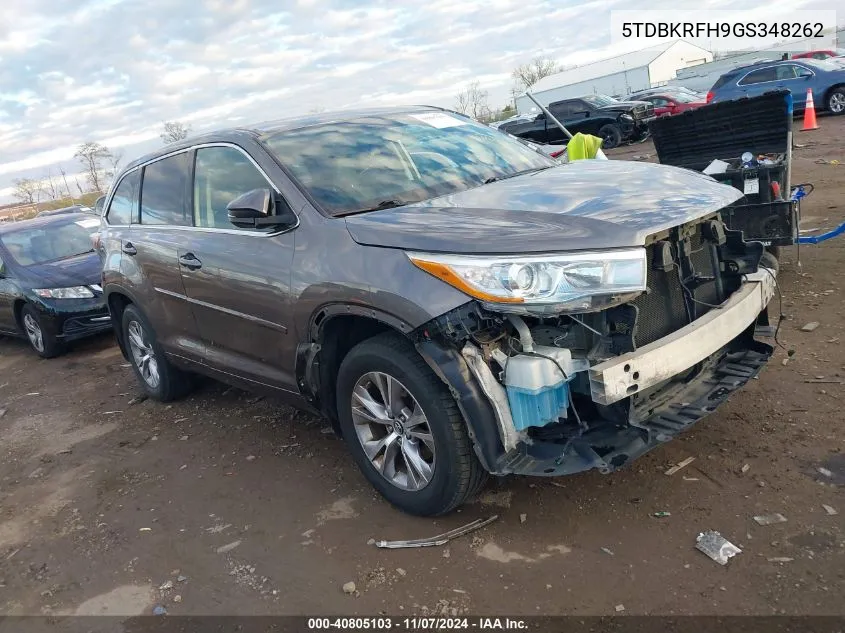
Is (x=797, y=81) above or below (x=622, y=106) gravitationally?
below

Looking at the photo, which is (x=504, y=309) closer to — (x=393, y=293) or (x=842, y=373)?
(x=393, y=293)

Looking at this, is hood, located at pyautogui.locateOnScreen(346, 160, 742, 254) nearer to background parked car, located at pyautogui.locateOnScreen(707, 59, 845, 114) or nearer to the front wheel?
background parked car, located at pyautogui.locateOnScreen(707, 59, 845, 114)

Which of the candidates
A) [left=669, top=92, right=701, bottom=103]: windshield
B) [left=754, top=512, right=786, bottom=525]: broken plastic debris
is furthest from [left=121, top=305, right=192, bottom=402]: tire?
[left=669, top=92, right=701, bottom=103]: windshield

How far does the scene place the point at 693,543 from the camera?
9.32 feet

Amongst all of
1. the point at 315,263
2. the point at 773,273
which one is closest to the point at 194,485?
the point at 315,263

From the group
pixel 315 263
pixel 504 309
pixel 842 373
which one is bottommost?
pixel 842 373

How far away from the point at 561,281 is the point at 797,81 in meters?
19.2

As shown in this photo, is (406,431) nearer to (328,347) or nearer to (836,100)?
(328,347)

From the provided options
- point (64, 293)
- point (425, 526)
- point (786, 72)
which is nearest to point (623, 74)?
point (786, 72)

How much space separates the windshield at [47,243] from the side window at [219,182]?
501 centimetres

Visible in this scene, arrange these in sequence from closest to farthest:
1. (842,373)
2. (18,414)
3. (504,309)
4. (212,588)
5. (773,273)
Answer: (504,309) → (212,588) → (773,273) → (842,373) → (18,414)

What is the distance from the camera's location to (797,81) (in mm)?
18172

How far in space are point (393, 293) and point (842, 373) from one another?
2.94 meters

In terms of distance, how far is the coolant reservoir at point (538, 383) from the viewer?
2.65m
